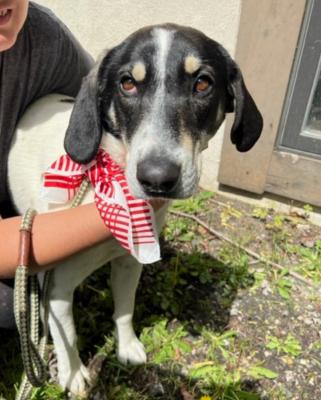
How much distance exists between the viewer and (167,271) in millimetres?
2758

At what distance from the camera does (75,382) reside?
7.06ft

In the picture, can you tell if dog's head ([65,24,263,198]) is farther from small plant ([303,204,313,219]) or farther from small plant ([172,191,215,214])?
small plant ([303,204,313,219])

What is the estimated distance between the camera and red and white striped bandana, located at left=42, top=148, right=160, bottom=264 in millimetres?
1618

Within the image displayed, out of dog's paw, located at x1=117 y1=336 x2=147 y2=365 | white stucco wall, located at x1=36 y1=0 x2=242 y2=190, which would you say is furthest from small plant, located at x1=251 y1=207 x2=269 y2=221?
dog's paw, located at x1=117 y1=336 x2=147 y2=365

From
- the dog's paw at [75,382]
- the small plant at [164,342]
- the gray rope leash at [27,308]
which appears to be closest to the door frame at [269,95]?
the small plant at [164,342]

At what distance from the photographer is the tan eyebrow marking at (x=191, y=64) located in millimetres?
1596

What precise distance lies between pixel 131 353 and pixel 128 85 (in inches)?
51.7

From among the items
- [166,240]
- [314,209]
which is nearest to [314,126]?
[314,209]

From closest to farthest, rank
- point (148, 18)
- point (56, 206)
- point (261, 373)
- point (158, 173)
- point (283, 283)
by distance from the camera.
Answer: point (158, 173)
point (56, 206)
point (261, 373)
point (283, 283)
point (148, 18)

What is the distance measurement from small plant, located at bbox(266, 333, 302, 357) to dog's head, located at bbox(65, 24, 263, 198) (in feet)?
3.89

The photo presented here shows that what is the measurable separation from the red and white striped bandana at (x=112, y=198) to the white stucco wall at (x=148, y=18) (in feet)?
4.53

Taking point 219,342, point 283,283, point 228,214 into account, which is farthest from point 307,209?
point 219,342

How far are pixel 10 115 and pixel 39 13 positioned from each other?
0.46 metres

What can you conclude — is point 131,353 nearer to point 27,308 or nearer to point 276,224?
point 27,308
